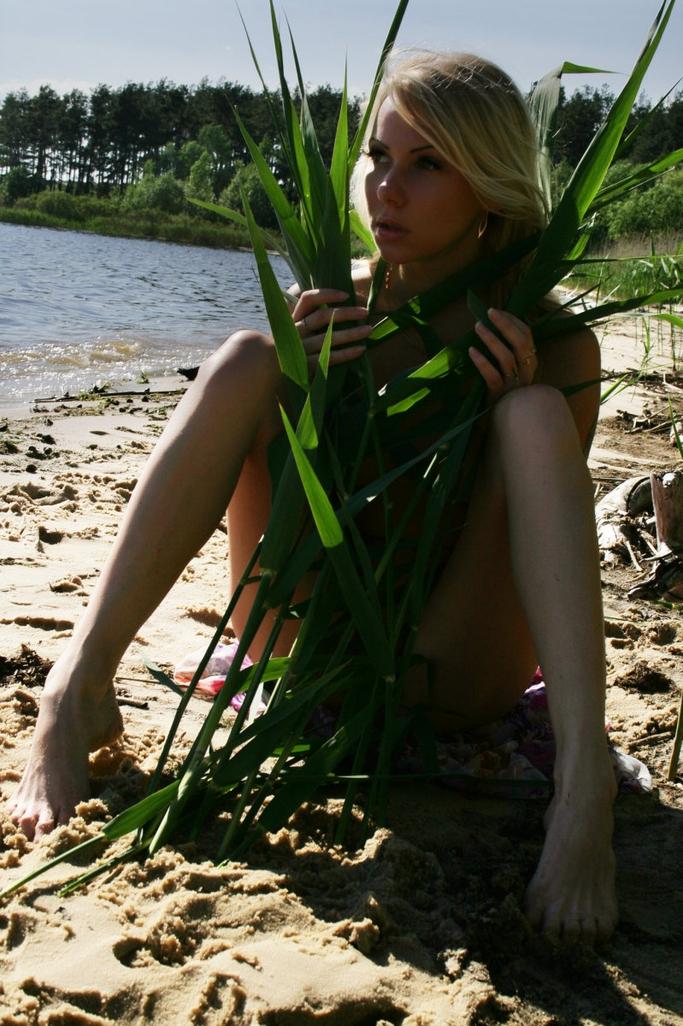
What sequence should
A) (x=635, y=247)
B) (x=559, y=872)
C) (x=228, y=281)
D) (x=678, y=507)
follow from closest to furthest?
(x=559, y=872), (x=678, y=507), (x=635, y=247), (x=228, y=281)

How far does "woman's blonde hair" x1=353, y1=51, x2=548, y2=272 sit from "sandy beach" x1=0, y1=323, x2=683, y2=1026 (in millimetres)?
966

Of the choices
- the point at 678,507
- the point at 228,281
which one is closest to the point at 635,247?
the point at 228,281

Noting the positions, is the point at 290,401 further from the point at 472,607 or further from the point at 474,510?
the point at 472,607

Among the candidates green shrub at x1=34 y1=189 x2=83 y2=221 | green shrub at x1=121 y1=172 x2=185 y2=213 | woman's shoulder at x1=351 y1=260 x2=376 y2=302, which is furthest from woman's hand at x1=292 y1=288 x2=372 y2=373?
green shrub at x1=121 y1=172 x2=185 y2=213

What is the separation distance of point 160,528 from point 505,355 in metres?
0.55

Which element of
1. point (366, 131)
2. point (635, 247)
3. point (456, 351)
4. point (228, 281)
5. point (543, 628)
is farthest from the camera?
point (228, 281)

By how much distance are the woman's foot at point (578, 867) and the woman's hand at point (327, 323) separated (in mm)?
660

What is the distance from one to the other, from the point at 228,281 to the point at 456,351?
19570 mm

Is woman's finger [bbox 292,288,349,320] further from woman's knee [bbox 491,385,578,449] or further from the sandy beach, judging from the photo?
the sandy beach

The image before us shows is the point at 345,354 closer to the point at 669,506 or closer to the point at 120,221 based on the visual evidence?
the point at 669,506

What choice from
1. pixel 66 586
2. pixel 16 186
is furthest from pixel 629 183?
pixel 16 186

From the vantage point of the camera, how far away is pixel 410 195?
1.65 m

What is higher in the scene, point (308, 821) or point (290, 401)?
point (290, 401)

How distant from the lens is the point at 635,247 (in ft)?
53.2
